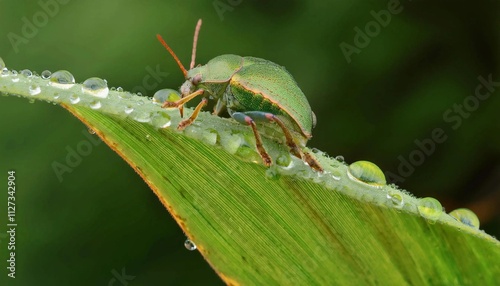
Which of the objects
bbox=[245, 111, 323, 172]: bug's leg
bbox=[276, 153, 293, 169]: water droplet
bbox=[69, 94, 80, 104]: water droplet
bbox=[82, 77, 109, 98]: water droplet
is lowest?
bbox=[69, 94, 80, 104]: water droplet

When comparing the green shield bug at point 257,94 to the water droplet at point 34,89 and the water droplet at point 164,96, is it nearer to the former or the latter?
the water droplet at point 164,96

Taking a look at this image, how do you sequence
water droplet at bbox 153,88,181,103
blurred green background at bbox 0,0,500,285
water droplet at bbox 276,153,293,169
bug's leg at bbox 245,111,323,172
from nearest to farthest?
water droplet at bbox 276,153,293,169 → bug's leg at bbox 245,111,323,172 → water droplet at bbox 153,88,181,103 → blurred green background at bbox 0,0,500,285

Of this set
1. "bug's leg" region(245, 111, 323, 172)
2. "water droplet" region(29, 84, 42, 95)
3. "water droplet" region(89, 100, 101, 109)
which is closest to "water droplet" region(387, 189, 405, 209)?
"bug's leg" region(245, 111, 323, 172)

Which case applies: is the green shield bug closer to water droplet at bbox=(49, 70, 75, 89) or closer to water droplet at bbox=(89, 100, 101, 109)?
water droplet at bbox=(49, 70, 75, 89)

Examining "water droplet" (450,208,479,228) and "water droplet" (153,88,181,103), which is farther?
"water droplet" (153,88,181,103)

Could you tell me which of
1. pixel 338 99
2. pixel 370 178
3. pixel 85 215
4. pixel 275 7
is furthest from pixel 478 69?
pixel 85 215

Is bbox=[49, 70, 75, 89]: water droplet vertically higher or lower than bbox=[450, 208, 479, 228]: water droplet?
lower

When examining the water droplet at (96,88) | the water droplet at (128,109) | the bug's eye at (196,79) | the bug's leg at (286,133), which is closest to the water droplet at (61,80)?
the water droplet at (96,88)

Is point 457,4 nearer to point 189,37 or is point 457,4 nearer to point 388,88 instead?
point 388,88
